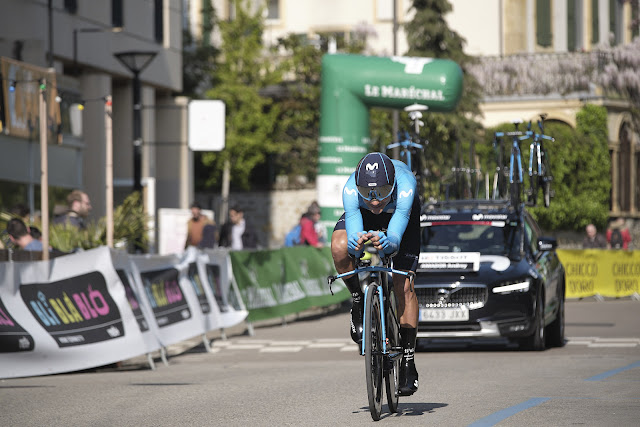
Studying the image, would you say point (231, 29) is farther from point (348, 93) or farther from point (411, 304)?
point (411, 304)

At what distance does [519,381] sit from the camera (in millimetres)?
12180

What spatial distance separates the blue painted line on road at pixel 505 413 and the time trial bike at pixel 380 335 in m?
0.66

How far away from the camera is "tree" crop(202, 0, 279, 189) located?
2007 inches

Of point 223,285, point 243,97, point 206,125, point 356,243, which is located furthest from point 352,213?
point 243,97

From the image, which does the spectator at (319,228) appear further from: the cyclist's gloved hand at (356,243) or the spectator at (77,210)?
the cyclist's gloved hand at (356,243)

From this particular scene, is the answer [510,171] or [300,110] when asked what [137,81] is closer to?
[510,171]

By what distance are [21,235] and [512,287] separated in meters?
5.61

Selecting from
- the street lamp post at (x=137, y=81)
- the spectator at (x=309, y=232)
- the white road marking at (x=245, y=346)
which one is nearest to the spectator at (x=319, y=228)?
the spectator at (x=309, y=232)

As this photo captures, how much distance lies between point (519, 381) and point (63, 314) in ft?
15.3

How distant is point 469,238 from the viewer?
1698 cm

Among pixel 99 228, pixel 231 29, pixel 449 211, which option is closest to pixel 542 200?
pixel 449 211

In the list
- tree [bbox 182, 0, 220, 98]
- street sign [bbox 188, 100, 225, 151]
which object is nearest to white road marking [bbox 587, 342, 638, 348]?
street sign [bbox 188, 100, 225, 151]

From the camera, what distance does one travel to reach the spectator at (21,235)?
1617 centimetres

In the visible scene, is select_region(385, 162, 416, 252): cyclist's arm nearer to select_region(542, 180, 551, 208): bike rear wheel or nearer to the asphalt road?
the asphalt road
